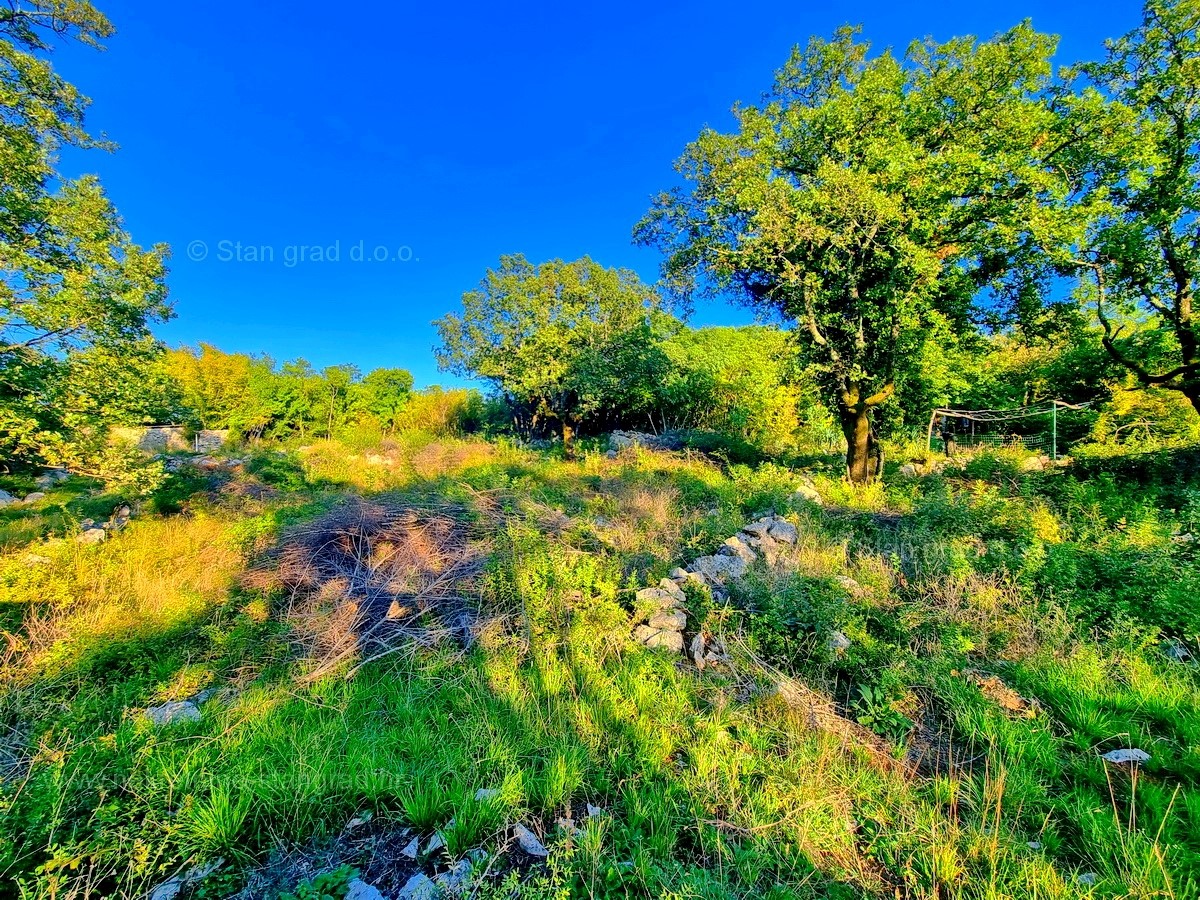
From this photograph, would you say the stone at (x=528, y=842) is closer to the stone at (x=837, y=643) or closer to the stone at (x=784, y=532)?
the stone at (x=837, y=643)

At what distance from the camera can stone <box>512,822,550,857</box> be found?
6.51ft

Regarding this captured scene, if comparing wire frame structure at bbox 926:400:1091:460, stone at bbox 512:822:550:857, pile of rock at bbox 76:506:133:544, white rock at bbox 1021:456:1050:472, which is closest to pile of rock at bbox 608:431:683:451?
wire frame structure at bbox 926:400:1091:460

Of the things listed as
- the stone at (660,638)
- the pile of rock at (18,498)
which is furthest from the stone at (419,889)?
the pile of rock at (18,498)

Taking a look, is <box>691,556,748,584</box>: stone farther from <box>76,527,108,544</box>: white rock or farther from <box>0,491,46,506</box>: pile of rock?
<box>0,491,46,506</box>: pile of rock

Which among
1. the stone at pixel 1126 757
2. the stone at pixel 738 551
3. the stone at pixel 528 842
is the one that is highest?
the stone at pixel 738 551

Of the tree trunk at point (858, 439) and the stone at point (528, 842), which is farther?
the tree trunk at point (858, 439)

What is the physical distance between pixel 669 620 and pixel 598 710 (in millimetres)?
1215

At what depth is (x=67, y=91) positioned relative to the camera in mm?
5570

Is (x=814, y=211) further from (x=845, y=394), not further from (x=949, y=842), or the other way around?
(x=949, y=842)

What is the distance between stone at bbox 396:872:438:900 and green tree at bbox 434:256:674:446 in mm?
14390

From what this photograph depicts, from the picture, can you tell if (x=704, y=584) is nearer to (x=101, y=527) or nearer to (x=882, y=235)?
(x=882, y=235)

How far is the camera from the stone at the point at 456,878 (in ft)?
5.91

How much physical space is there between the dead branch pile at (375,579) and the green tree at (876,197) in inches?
281

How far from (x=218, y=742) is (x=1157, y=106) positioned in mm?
12751
